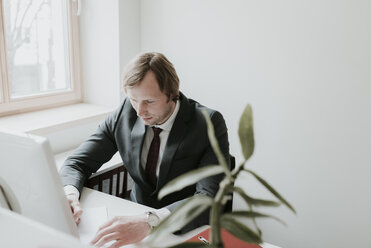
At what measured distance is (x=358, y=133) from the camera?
208 cm

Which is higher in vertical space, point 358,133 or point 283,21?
point 283,21

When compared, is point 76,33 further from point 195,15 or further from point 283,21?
point 283,21

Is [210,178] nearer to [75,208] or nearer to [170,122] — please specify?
[170,122]

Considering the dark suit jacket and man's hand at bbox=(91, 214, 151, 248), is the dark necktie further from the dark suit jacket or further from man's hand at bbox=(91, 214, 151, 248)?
man's hand at bbox=(91, 214, 151, 248)

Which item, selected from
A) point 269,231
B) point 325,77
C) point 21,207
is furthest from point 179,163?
point 269,231

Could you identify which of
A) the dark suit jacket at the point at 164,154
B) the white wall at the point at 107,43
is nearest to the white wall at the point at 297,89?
the white wall at the point at 107,43

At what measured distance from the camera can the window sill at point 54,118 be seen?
7.09 feet

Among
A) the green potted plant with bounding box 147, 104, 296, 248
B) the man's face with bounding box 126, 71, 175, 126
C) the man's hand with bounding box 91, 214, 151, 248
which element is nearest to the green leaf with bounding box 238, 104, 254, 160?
the green potted plant with bounding box 147, 104, 296, 248

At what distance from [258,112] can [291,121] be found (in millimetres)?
204

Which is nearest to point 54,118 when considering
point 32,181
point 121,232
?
point 121,232

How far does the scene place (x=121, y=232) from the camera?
119cm

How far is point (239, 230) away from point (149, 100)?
109cm

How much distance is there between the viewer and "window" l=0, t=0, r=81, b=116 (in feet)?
7.56

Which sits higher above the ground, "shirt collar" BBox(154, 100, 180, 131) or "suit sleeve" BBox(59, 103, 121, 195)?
"shirt collar" BBox(154, 100, 180, 131)
